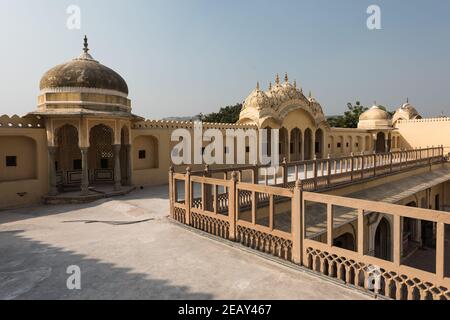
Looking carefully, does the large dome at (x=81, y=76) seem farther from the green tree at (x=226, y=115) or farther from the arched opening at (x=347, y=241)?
the green tree at (x=226, y=115)

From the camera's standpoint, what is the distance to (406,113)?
44125mm

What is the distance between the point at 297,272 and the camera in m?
5.63

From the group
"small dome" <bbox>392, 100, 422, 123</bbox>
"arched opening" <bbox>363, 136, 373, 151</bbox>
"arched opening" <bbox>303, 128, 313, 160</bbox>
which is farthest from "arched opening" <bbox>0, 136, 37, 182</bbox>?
"small dome" <bbox>392, 100, 422, 123</bbox>

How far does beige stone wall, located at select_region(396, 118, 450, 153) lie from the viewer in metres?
36.3

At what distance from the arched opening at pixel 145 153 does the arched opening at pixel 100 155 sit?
141 centimetres

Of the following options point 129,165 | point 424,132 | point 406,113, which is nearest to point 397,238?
point 129,165

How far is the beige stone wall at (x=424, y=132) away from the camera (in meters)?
36.3

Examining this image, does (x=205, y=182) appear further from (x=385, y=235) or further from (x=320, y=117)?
(x=320, y=117)

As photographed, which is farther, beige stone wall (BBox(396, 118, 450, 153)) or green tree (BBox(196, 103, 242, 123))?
green tree (BBox(196, 103, 242, 123))

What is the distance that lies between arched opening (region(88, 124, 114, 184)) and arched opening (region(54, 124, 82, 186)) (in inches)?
30.5

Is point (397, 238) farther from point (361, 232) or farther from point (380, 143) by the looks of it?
point (380, 143)

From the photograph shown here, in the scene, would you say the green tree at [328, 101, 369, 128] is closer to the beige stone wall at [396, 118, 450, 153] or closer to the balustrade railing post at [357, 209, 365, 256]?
the beige stone wall at [396, 118, 450, 153]

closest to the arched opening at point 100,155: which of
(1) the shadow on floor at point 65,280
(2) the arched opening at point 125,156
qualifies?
(2) the arched opening at point 125,156
